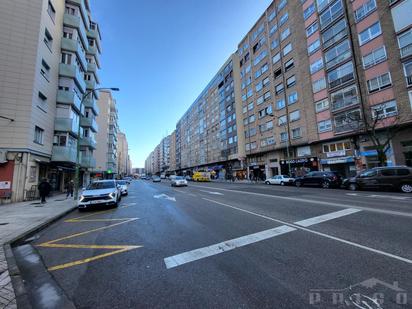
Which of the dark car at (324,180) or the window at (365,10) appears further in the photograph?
the window at (365,10)

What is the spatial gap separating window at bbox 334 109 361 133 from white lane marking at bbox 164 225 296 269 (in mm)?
23073

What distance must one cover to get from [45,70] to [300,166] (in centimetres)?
3466

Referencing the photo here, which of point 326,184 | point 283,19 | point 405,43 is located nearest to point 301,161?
point 326,184

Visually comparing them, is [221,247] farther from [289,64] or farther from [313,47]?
[289,64]

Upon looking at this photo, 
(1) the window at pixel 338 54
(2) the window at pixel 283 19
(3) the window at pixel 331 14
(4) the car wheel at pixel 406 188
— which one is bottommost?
(4) the car wheel at pixel 406 188

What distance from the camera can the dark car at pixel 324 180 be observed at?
20.3 meters

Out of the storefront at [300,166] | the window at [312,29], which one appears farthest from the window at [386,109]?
the window at [312,29]

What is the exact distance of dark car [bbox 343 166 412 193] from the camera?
14484 millimetres

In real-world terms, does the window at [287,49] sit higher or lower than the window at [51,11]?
higher

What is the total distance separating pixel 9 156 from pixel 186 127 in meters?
85.0

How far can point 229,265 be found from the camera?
376 cm

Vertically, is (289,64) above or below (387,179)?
above

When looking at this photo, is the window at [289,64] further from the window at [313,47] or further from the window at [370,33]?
the window at [370,33]

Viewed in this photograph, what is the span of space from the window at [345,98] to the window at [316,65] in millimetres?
4795
